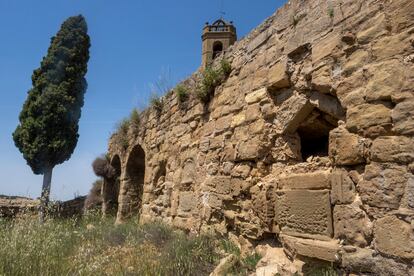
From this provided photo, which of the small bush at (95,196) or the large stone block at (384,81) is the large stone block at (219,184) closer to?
the large stone block at (384,81)

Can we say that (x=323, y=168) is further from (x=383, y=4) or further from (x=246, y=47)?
(x=246, y=47)

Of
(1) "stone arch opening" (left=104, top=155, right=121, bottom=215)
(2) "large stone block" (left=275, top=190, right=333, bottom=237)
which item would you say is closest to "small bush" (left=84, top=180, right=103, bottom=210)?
(1) "stone arch opening" (left=104, top=155, right=121, bottom=215)

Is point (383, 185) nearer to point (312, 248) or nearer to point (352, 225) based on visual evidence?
point (352, 225)

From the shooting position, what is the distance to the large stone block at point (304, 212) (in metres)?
3.07

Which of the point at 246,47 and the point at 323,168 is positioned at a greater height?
the point at 246,47

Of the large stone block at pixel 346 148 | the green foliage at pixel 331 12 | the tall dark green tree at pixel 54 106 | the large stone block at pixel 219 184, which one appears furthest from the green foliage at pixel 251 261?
the tall dark green tree at pixel 54 106

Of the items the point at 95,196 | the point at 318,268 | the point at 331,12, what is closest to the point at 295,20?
the point at 331,12

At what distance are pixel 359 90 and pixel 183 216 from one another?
3623 mm

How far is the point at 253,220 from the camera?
405cm

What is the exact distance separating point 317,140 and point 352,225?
1.35 meters

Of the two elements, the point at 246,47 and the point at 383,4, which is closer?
the point at 383,4

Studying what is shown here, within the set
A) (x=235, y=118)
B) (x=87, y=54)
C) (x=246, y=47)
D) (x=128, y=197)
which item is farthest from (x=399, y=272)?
(x=87, y=54)

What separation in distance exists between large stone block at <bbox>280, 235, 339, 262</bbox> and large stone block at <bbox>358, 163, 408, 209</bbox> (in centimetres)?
51

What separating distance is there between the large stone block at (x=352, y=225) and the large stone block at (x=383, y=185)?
0.42 feet
